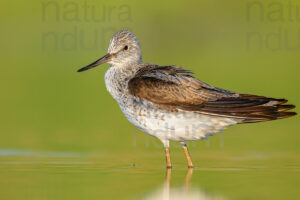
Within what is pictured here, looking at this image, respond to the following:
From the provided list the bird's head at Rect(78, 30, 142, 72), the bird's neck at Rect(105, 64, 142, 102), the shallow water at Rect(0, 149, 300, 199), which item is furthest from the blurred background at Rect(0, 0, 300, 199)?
the bird's head at Rect(78, 30, 142, 72)

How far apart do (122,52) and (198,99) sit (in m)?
2.12

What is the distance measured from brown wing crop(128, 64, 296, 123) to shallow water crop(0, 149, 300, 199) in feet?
2.89

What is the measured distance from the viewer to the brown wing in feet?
39.3

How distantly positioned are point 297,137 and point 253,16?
18.3m

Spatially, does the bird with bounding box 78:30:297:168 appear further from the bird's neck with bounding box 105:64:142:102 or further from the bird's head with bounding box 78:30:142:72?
the bird's head with bounding box 78:30:142:72

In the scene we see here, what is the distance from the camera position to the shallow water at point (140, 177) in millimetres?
9385

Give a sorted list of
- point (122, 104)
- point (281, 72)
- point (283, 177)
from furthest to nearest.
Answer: point (281, 72), point (122, 104), point (283, 177)

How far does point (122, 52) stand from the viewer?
13531 mm

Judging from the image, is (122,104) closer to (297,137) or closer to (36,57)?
(297,137)

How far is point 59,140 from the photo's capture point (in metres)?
15.3

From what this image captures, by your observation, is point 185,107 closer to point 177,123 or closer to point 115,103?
point 177,123

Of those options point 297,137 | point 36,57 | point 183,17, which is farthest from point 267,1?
point 297,137

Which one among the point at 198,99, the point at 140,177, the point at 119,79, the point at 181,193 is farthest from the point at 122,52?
the point at 181,193

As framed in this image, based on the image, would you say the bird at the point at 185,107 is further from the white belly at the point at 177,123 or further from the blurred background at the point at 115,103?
the blurred background at the point at 115,103
